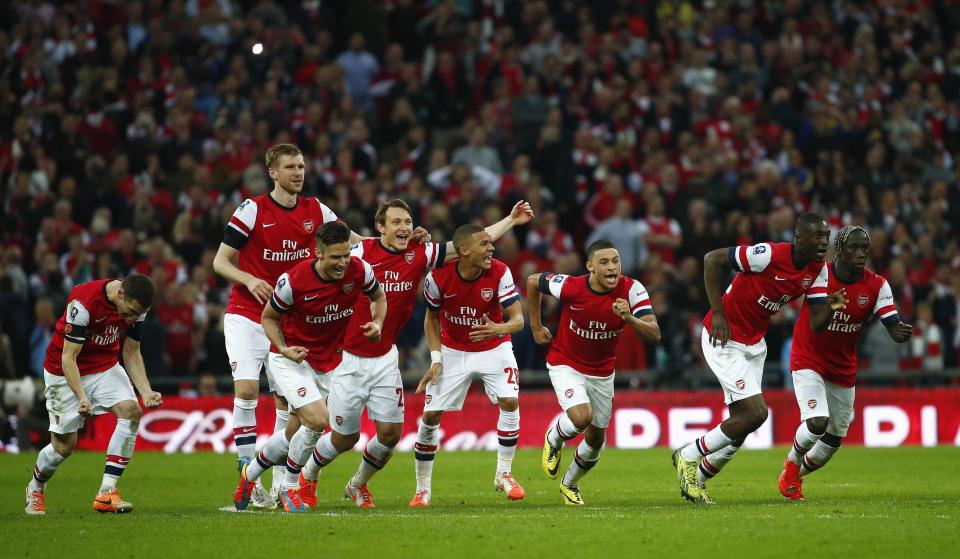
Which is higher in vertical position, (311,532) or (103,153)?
(103,153)

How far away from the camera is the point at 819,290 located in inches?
499

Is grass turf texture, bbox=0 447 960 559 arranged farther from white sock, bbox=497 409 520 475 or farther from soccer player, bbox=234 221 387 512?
soccer player, bbox=234 221 387 512

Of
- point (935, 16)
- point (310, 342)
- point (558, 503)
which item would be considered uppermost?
point (935, 16)

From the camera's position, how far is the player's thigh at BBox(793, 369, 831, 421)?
12797 millimetres

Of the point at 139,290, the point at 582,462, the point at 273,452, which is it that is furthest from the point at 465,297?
the point at 139,290

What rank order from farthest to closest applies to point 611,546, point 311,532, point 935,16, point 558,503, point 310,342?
point 935,16 < point 558,503 < point 310,342 < point 311,532 < point 611,546

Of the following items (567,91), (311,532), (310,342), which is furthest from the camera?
(567,91)

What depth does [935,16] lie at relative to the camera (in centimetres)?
3038

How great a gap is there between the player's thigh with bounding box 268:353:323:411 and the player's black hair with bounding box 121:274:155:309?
118cm

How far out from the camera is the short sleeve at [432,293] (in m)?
13.2

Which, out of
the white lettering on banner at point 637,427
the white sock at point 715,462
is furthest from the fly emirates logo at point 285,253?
the white lettering on banner at point 637,427

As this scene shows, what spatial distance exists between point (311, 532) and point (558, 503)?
3.39 meters

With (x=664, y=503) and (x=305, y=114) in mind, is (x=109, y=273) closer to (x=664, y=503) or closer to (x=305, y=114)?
(x=305, y=114)

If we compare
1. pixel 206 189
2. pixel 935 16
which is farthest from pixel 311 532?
pixel 935 16
